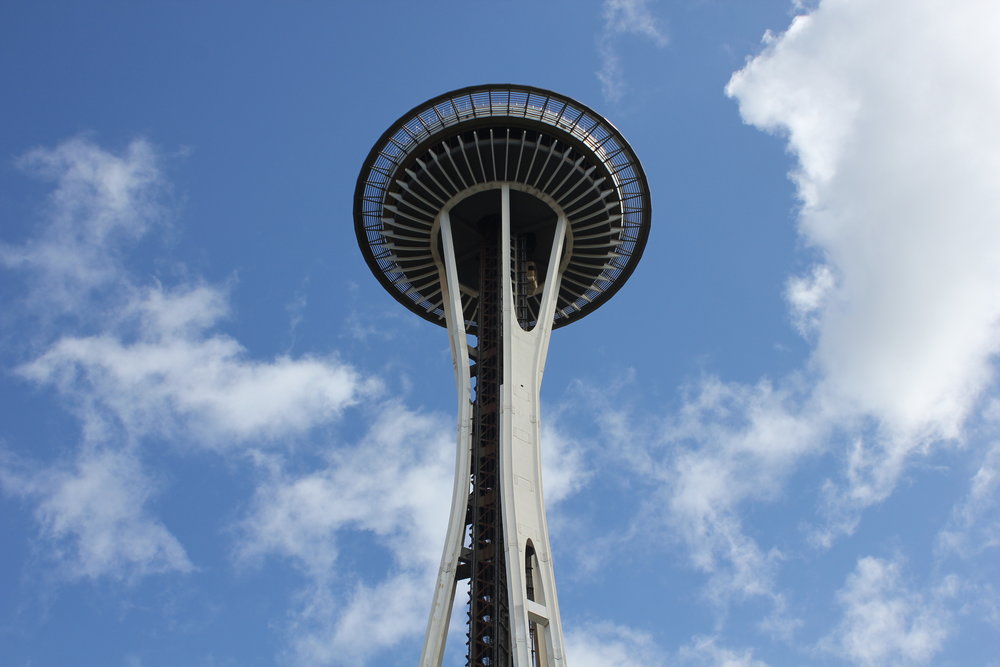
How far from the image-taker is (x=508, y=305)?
46.6 m

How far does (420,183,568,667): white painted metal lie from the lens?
124 ft

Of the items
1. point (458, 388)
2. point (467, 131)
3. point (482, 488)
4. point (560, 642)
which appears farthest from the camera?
point (467, 131)

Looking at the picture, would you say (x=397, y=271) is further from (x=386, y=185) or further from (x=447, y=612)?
(x=447, y=612)

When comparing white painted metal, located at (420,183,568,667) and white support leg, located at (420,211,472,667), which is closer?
white painted metal, located at (420,183,568,667)

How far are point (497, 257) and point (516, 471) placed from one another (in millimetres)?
13405

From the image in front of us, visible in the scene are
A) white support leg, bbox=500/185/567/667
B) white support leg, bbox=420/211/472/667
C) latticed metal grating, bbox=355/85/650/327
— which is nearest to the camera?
white support leg, bbox=500/185/567/667

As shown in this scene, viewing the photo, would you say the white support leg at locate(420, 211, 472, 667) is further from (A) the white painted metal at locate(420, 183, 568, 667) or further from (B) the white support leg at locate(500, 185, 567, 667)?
(B) the white support leg at locate(500, 185, 567, 667)

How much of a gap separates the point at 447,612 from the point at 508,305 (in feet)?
47.0

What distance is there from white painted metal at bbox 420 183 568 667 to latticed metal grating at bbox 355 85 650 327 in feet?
3.36

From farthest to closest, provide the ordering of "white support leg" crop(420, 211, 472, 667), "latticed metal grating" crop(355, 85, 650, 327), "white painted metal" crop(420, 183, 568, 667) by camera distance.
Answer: "latticed metal grating" crop(355, 85, 650, 327)
"white support leg" crop(420, 211, 472, 667)
"white painted metal" crop(420, 183, 568, 667)

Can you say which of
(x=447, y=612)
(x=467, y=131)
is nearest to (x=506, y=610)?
(x=447, y=612)

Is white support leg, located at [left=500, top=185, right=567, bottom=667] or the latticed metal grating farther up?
the latticed metal grating

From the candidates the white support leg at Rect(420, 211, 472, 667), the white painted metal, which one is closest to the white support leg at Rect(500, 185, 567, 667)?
the white painted metal

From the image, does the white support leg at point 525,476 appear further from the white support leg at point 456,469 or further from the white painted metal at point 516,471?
the white support leg at point 456,469
